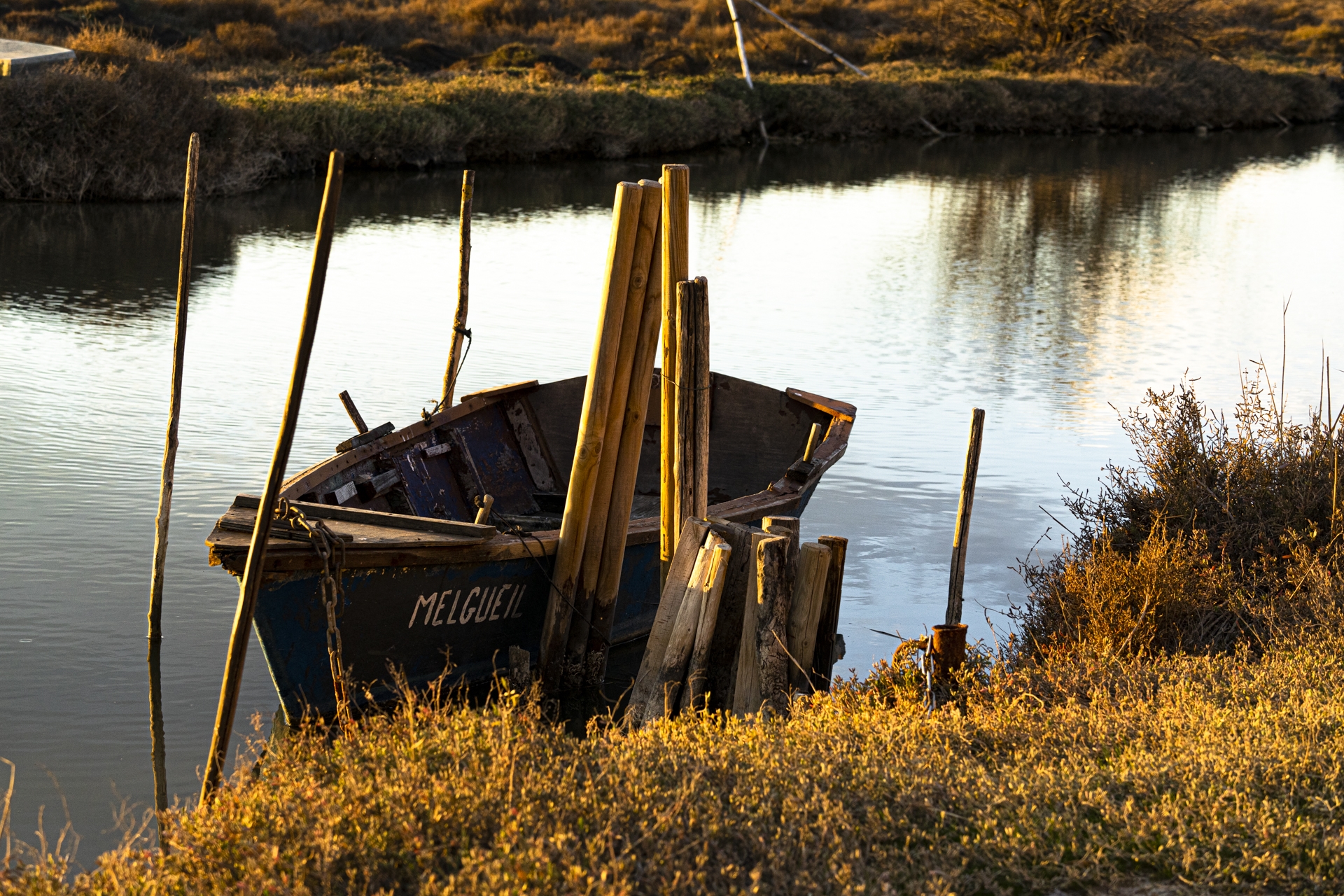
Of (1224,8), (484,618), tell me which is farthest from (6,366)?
(1224,8)

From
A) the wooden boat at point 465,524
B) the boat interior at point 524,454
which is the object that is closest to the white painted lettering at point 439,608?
the wooden boat at point 465,524

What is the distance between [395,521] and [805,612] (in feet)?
6.26

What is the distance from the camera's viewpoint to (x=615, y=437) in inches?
259

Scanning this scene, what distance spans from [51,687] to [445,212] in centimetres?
1793

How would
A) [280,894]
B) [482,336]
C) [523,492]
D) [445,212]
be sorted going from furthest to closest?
[445,212] < [482,336] < [523,492] < [280,894]

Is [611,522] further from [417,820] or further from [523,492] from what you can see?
[417,820]

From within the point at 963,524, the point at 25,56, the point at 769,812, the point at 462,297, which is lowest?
the point at 769,812

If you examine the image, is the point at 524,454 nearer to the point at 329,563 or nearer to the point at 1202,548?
the point at 329,563

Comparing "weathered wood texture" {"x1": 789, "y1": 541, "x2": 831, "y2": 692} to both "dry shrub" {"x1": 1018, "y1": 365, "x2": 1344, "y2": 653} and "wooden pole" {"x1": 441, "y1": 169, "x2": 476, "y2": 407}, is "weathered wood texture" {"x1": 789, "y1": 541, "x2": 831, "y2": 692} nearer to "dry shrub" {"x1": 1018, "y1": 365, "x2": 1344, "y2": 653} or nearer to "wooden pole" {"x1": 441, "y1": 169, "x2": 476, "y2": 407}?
"dry shrub" {"x1": 1018, "y1": 365, "x2": 1344, "y2": 653}

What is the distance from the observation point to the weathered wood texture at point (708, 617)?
5.95 m

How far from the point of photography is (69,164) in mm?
21688

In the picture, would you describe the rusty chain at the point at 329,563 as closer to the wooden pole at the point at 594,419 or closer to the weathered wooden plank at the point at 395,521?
the weathered wooden plank at the point at 395,521

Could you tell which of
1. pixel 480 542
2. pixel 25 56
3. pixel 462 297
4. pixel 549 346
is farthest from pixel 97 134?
pixel 480 542

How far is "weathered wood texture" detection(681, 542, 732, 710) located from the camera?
595 cm
